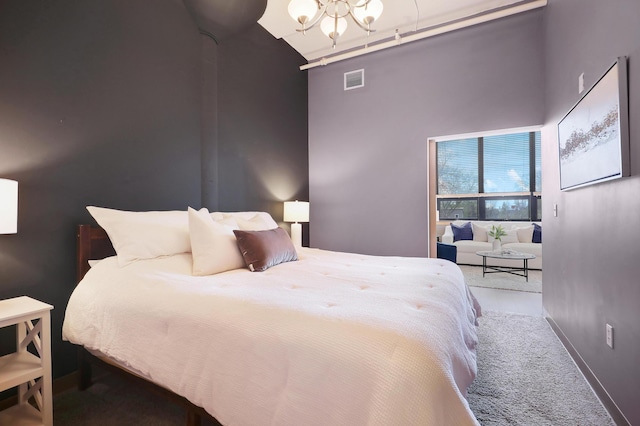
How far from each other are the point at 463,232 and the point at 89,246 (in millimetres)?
6120

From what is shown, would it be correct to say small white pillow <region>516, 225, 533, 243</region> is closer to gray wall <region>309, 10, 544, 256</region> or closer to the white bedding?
gray wall <region>309, 10, 544, 256</region>

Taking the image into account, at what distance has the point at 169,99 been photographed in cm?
253

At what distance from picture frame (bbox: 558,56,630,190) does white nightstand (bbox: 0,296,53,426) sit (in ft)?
9.36

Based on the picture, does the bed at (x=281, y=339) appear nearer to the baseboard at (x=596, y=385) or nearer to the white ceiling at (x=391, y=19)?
the baseboard at (x=596, y=385)

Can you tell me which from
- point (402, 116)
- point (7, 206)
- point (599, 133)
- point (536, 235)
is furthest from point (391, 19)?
point (536, 235)

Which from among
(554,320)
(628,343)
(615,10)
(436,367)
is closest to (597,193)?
(628,343)

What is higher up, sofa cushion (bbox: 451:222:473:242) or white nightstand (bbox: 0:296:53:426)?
sofa cushion (bbox: 451:222:473:242)

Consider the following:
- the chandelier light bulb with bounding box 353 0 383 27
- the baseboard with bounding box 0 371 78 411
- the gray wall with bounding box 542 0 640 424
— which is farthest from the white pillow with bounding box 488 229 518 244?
the baseboard with bounding box 0 371 78 411

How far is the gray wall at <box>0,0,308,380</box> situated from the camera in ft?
5.62

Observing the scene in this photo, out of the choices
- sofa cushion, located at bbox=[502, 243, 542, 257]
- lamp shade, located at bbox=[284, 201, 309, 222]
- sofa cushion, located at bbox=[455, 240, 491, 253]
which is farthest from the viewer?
sofa cushion, located at bbox=[455, 240, 491, 253]

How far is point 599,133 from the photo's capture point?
5.59ft

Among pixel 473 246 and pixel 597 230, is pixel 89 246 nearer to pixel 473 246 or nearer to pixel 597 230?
pixel 597 230

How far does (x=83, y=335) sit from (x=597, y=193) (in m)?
3.01

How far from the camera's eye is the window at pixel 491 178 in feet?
20.5
